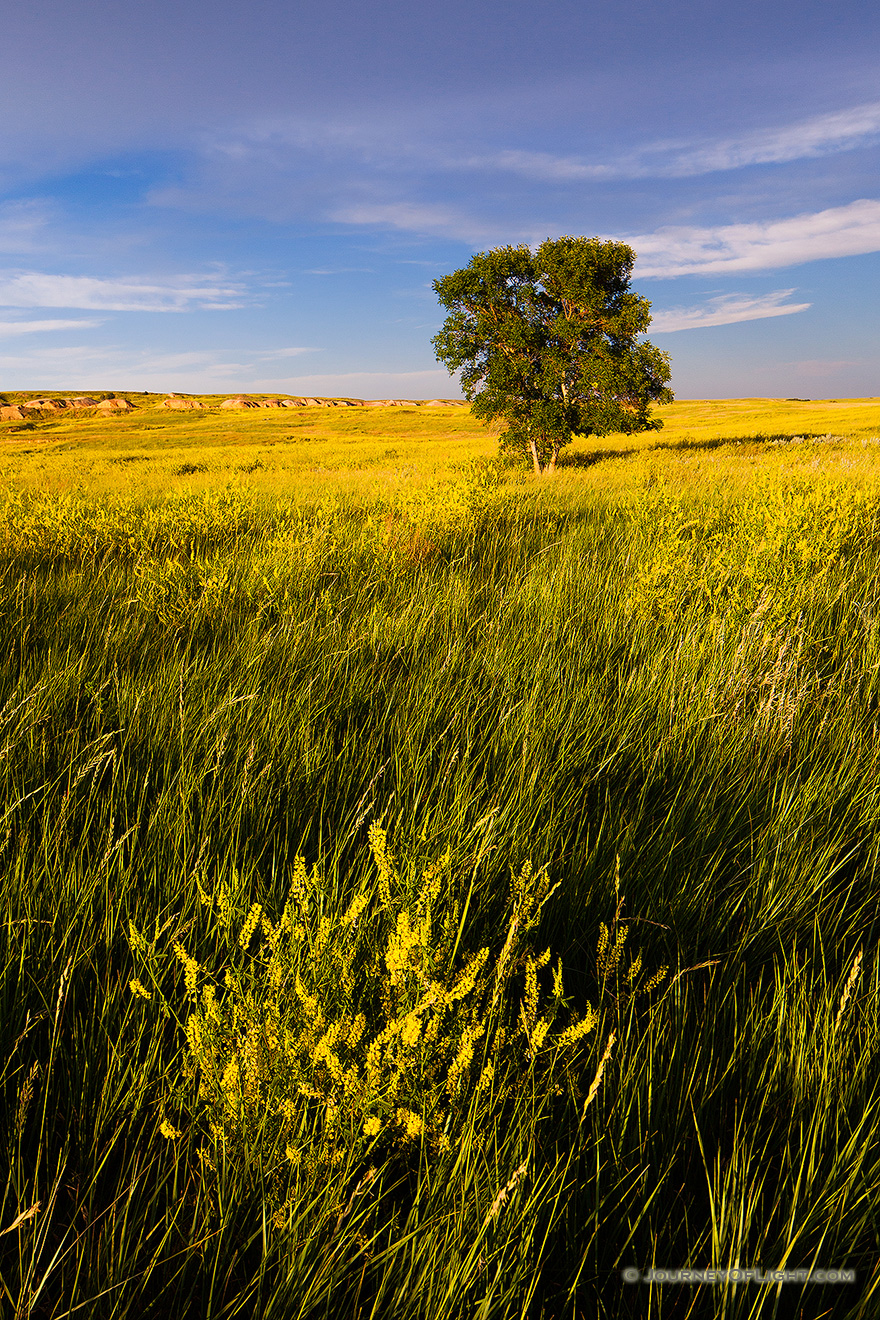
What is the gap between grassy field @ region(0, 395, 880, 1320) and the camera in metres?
0.94

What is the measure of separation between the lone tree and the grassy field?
55.5ft

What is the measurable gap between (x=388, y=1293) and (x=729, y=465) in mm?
16954

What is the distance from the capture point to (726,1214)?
935 mm

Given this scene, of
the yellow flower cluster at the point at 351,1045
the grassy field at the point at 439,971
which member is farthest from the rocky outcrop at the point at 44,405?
the yellow flower cluster at the point at 351,1045

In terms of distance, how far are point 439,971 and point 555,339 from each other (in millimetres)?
21196

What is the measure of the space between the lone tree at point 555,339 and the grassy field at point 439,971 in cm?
1692

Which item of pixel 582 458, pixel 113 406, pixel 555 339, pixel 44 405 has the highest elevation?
pixel 44 405

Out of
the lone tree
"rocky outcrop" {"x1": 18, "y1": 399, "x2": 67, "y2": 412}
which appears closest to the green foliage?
the lone tree

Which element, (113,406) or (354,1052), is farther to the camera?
(113,406)

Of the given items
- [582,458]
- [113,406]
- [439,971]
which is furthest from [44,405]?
[439,971]

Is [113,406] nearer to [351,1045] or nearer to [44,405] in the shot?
[44,405]

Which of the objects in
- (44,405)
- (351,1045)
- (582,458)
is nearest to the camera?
(351,1045)

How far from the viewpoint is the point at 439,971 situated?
124cm

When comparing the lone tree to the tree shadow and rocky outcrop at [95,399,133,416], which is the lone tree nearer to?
the tree shadow
